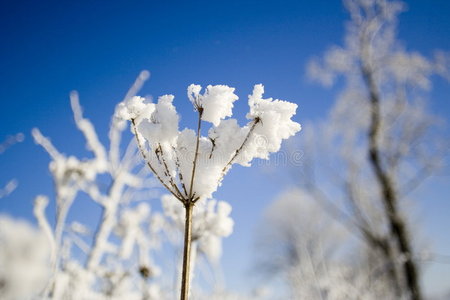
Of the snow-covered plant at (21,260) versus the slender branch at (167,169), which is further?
the snow-covered plant at (21,260)

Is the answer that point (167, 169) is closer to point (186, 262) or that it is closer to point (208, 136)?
point (208, 136)

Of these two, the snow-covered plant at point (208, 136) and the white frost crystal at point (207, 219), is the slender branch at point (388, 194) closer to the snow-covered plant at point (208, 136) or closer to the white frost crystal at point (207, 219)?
the white frost crystal at point (207, 219)

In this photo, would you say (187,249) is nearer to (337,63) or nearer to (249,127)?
(249,127)

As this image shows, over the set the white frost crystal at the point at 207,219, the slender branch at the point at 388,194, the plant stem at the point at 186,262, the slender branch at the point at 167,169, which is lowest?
the plant stem at the point at 186,262

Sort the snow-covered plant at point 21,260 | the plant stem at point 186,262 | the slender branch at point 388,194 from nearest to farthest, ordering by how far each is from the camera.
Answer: the plant stem at point 186,262 → the snow-covered plant at point 21,260 → the slender branch at point 388,194

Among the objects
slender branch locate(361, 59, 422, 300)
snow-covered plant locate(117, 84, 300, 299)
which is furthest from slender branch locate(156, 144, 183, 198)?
slender branch locate(361, 59, 422, 300)

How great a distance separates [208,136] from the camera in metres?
1.67

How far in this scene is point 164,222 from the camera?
5.57 m

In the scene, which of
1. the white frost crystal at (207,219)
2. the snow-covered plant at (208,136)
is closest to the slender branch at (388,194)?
the white frost crystal at (207,219)

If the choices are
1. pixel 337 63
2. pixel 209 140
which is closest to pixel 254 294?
pixel 337 63

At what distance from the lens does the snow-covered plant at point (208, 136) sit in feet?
5.29

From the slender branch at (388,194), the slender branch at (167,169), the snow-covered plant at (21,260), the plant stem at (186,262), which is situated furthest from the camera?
the slender branch at (388,194)

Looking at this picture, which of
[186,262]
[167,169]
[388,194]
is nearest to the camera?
[186,262]

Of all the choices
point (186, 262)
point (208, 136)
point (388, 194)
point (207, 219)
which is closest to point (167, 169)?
point (208, 136)
